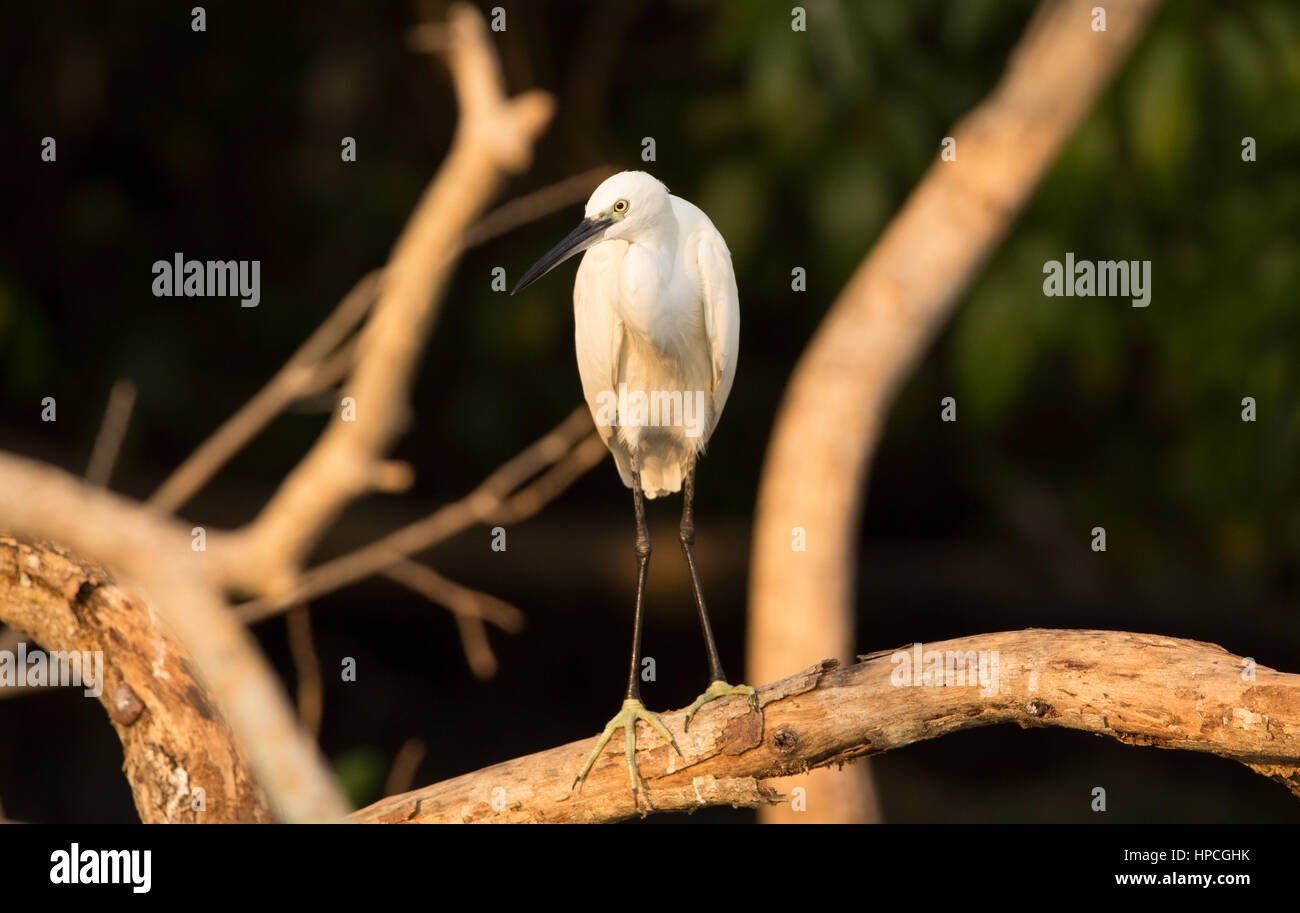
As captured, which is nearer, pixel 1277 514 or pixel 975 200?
pixel 975 200

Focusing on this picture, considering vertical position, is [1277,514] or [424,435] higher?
[424,435]

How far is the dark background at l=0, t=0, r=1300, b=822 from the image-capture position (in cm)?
418

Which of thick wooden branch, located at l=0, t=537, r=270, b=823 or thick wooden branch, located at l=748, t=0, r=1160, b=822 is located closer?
thick wooden branch, located at l=0, t=537, r=270, b=823

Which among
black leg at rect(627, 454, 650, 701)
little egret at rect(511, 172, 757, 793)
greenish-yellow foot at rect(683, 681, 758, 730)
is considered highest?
little egret at rect(511, 172, 757, 793)

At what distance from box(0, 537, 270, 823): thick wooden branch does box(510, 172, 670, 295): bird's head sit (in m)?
0.69

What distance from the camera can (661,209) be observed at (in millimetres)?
1919

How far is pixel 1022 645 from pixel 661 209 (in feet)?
2.63

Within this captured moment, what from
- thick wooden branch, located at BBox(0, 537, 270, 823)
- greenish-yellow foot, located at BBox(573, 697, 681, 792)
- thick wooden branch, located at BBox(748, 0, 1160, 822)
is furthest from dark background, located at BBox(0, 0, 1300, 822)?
thick wooden branch, located at BBox(0, 537, 270, 823)

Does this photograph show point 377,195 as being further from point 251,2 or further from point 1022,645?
point 1022,645

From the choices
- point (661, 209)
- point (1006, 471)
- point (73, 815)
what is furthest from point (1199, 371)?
point (73, 815)

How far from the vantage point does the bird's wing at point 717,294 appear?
210cm

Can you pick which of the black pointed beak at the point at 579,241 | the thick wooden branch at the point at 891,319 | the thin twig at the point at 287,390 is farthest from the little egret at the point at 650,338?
the thick wooden branch at the point at 891,319

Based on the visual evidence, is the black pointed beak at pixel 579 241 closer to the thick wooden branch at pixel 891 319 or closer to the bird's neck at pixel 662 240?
the bird's neck at pixel 662 240

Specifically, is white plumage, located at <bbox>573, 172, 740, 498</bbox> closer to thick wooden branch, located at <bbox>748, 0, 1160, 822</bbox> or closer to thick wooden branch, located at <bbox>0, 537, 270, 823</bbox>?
thick wooden branch, located at <bbox>0, 537, 270, 823</bbox>
